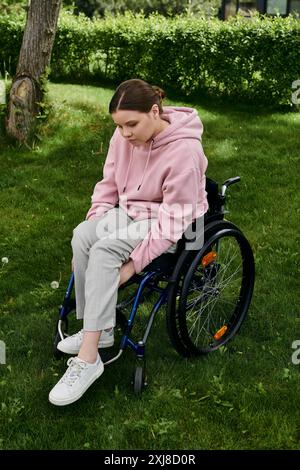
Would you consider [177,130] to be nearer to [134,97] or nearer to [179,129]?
[179,129]

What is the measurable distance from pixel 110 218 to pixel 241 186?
2506mm

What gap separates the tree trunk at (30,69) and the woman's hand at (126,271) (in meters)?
3.70

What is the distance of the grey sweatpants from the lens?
278 cm

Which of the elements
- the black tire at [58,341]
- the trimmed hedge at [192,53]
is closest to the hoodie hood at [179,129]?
the black tire at [58,341]

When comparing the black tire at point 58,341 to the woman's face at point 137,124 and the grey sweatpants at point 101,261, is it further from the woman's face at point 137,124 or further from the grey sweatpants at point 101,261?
the woman's face at point 137,124

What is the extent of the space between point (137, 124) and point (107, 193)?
0.49 metres

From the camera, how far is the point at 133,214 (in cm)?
315

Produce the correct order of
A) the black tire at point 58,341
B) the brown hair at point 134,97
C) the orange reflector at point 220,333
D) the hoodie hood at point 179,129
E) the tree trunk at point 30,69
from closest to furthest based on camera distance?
the brown hair at point 134,97 → the hoodie hood at point 179,129 → the black tire at point 58,341 → the orange reflector at point 220,333 → the tree trunk at point 30,69

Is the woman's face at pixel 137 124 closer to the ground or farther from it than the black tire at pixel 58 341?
farther from it

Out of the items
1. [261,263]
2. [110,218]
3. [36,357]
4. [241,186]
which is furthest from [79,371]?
[241,186]

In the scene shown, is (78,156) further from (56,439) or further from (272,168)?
(56,439)

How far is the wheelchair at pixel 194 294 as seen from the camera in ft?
9.40

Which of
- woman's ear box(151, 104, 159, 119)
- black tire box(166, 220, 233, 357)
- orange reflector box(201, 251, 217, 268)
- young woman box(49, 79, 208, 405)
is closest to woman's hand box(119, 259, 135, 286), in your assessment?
young woman box(49, 79, 208, 405)

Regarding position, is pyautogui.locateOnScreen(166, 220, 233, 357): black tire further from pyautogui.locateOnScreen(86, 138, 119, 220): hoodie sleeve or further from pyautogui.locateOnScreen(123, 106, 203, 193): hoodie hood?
pyautogui.locateOnScreen(86, 138, 119, 220): hoodie sleeve
